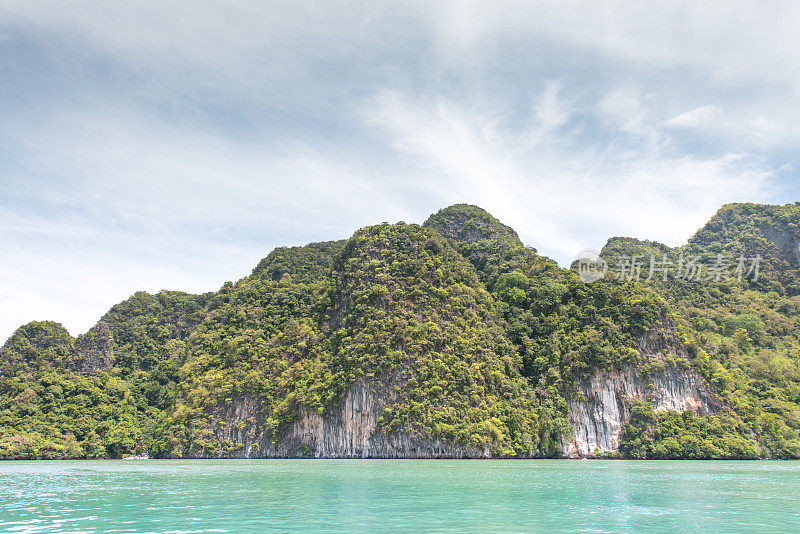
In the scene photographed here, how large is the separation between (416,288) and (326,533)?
49500 mm

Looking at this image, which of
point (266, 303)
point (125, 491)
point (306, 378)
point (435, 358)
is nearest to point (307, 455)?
point (306, 378)

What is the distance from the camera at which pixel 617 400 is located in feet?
182

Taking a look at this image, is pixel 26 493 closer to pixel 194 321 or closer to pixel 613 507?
pixel 613 507

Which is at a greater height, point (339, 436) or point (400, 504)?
point (400, 504)

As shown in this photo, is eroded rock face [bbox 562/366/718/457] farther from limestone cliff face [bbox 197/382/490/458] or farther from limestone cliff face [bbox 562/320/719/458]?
limestone cliff face [bbox 197/382/490/458]

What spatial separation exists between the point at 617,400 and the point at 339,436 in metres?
28.7

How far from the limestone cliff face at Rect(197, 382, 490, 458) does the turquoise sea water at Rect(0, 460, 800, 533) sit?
23255 millimetres

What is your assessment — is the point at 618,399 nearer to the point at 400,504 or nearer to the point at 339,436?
the point at 339,436

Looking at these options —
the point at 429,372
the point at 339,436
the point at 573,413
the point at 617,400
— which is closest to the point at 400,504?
the point at 429,372

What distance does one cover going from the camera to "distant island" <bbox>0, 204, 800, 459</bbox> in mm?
52281

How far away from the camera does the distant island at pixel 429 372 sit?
52.3m

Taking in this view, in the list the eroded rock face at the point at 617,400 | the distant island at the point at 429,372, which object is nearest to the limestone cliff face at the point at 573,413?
the eroded rock face at the point at 617,400

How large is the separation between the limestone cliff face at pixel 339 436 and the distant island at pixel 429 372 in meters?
0.16

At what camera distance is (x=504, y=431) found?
5181 cm
